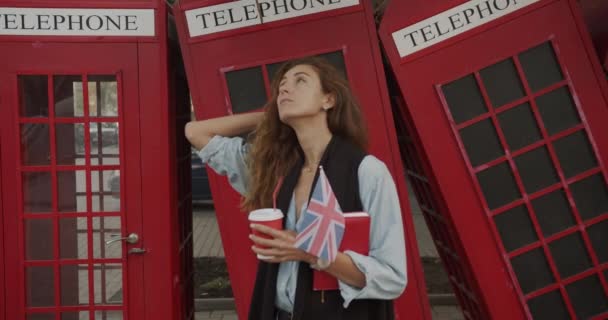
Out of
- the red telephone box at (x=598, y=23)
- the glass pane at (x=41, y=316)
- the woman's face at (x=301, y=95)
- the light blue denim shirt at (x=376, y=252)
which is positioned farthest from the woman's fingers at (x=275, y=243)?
the red telephone box at (x=598, y=23)

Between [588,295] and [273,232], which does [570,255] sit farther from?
[273,232]

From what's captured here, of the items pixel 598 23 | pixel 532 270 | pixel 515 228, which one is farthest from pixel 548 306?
pixel 598 23

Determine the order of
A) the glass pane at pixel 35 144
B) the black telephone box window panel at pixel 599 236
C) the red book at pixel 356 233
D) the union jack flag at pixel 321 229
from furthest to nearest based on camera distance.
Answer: the glass pane at pixel 35 144 → the black telephone box window panel at pixel 599 236 → the red book at pixel 356 233 → the union jack flag at pixel 321 229

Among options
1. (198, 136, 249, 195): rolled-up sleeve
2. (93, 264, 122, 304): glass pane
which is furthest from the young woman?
(93, 264, 122, 304): glass pane

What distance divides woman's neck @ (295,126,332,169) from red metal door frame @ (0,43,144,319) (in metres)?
1.64

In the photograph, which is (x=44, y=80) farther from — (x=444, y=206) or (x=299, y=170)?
(x=444, y=206)

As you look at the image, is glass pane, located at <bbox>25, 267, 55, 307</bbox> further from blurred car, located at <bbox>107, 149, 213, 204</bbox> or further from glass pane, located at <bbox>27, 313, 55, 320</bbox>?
blurred car, located at <bbox>107, 149, 213, 204</bbox>

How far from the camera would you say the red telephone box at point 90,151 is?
3248 millimetres

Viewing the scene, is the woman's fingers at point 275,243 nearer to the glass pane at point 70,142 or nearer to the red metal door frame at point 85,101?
the red metal door frame at point 85,101

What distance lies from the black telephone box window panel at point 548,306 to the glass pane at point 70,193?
8.96ft

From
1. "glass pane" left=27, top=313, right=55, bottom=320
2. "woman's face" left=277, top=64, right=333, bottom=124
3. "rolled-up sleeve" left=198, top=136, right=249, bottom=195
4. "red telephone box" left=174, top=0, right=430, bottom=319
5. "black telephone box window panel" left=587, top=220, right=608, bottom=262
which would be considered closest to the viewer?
"woman's face" left=277, top=64, right=333, bottom=124

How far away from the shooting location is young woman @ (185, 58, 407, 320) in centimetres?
174

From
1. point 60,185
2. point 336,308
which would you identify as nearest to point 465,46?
point 336,308

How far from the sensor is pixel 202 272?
7559 millimetres
